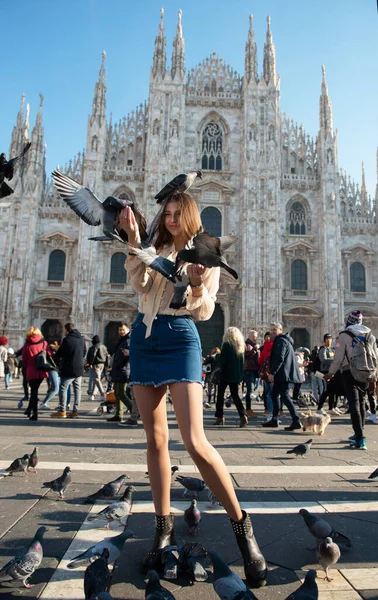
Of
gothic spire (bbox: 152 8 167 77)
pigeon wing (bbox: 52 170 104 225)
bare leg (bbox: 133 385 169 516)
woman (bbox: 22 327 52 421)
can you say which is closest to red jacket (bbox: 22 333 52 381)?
woman (bbox: 22 327 52 421)

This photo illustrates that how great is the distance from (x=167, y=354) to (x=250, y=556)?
0.95 meters

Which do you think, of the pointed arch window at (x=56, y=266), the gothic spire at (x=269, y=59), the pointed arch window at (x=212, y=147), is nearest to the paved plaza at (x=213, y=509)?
the pointed arch window at (x=56, y=266)

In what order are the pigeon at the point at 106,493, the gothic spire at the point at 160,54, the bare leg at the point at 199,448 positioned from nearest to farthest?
the bare leg at the point at 199,448 → the pigeon at the point at 106,493 → the gothic spire at the point at 160,54

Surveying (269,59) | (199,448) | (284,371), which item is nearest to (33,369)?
(284,371)

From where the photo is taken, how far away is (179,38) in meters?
26.2

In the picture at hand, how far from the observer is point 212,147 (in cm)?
2642

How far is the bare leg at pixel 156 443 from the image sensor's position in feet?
7.05

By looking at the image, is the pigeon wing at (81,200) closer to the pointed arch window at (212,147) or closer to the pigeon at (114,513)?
the pigeon at (114,513)

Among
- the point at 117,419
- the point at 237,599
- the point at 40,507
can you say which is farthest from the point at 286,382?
the point at 237,599

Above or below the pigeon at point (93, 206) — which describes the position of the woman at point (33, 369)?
below

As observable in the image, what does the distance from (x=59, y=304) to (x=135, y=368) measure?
2298cm

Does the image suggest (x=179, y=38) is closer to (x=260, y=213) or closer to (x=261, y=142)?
(x=261, y=142)

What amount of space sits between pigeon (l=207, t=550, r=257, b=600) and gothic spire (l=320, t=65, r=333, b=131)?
27830 millimetres

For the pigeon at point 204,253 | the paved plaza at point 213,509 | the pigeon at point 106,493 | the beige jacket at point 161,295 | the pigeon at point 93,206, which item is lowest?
the paved plaza at point 213,509
